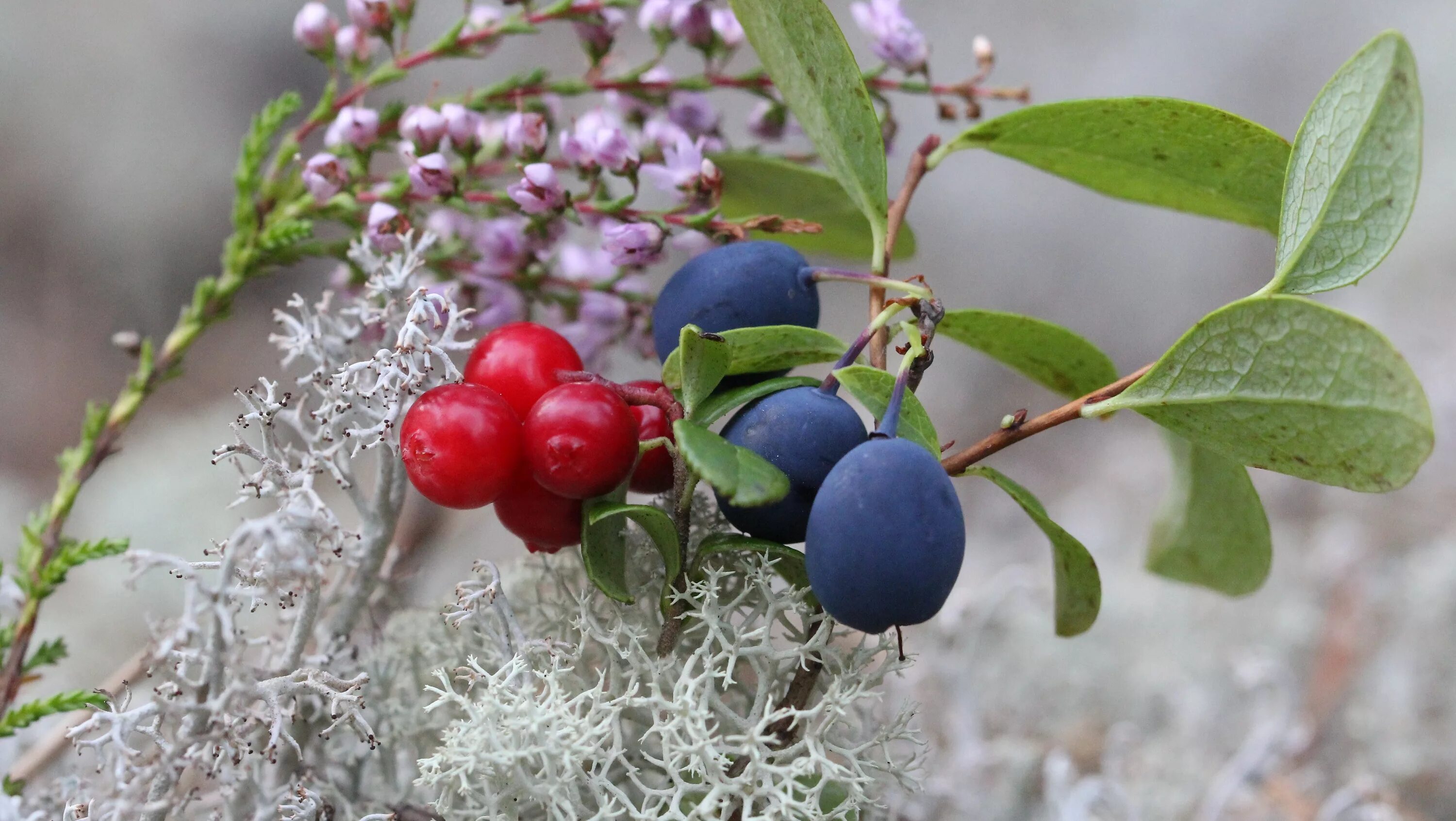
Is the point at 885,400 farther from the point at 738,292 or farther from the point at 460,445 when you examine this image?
the point at 460,445

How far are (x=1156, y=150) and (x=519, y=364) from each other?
16.6 inches

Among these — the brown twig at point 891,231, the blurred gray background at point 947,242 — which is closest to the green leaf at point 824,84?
the brown twig at point 891,231

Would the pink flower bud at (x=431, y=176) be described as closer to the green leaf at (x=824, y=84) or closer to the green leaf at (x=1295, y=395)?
the green leaf at (x=824, y=84)

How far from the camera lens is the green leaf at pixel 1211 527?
0.73 meters

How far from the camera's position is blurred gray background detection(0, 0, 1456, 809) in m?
1.87

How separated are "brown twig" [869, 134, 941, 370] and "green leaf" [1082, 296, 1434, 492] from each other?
0.45 ft

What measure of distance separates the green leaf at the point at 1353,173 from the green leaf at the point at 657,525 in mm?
339

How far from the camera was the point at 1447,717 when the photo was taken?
50.7 inches

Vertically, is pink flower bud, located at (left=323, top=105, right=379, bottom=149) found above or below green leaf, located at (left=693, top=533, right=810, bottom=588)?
above

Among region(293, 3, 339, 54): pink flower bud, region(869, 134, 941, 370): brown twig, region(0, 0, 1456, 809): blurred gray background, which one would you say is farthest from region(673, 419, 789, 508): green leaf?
region(0, 0, 1456, 809): blurred gray background

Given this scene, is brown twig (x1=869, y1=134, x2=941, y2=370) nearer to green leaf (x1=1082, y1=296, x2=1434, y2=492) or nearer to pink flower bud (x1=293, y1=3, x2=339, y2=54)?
green leaf (x1=1082, y1=296, x2=1434, y2=492)

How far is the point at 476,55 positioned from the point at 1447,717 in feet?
4.43

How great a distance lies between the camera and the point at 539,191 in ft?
2.21

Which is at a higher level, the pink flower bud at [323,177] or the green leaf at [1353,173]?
the green leaf at [1353,173]
